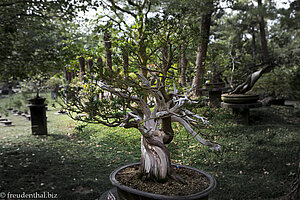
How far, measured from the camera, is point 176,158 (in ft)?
19.7

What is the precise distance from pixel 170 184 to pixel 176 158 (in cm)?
304

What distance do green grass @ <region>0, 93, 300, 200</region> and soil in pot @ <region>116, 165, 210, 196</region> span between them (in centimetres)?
46

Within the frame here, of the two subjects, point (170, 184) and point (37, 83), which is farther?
point (37, 83)

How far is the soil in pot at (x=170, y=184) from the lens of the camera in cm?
283

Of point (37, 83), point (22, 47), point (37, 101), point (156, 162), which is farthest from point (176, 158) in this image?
point (37, 83)

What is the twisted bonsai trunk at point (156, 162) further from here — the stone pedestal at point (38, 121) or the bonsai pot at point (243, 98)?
the stone pedestal at point (38, 121)

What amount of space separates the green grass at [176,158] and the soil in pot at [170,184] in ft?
1.52

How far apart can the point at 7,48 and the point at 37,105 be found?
13.3 feet

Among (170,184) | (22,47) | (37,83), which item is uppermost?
(22,47)

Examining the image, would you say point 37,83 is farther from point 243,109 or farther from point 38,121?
point 243,109

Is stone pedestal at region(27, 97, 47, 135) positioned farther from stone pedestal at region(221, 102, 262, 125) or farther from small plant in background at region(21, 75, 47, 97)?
stone pedestal at region(221, 102, 262, 125)

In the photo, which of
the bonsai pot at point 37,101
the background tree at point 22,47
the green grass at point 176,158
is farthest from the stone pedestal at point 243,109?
the bonsai pot at point 37,101

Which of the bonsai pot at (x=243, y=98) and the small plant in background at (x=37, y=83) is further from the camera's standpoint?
the small plant in background at (x=37, y=83)

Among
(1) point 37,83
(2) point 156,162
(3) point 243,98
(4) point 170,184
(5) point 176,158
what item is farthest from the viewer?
(1) point 37,83
